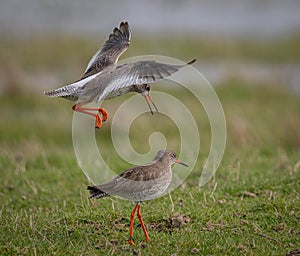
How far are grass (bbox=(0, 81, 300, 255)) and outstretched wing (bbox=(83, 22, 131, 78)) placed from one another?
1637mm

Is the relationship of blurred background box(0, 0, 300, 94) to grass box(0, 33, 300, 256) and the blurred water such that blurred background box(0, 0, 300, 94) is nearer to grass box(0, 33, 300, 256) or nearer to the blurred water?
the blurred water

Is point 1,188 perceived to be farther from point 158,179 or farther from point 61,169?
point 158,179

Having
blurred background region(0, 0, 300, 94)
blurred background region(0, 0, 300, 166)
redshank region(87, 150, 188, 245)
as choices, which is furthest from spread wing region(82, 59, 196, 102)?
blurred background region(0, 0, 300, 94)

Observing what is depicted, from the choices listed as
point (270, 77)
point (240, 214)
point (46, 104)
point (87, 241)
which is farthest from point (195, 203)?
point (270, 77)

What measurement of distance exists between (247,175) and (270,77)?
868cm

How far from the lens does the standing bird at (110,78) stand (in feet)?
19.9

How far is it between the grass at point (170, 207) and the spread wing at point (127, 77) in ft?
4.71

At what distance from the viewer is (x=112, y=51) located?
24.0 ft

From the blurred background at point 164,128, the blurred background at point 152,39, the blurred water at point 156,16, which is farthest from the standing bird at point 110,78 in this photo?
the blurred water at point 156,16

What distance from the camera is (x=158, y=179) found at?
628 cm

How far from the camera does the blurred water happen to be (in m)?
22.0

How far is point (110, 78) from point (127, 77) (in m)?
0.25

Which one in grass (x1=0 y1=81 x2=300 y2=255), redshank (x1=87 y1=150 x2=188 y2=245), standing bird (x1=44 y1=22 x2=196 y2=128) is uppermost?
standing bird (x1=44 y1=22 x2=196 y2=128)

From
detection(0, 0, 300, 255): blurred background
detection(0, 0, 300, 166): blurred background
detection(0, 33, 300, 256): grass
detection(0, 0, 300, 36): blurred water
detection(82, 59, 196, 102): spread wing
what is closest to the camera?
detection(82, 59, 196, 102): spread wing
